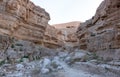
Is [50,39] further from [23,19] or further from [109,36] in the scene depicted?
[109,36]

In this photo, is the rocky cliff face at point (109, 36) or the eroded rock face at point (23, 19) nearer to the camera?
the rocky cliff face at point (109, 36)

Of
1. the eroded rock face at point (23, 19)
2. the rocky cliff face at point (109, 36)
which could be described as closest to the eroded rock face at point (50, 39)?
the eroded rock face at point (23, 19)

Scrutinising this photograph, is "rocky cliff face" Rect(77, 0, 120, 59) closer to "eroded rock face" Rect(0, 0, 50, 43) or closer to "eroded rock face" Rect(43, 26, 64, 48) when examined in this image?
"eroded rock face" Rect(0, 0, 50, 43)

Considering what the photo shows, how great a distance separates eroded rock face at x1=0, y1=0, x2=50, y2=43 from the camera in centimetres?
1605

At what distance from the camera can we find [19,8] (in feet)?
57.6

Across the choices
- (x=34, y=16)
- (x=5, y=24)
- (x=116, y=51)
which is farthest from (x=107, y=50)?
(x=34, y=16)

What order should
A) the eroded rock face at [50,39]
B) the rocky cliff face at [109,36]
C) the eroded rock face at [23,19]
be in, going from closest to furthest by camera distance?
the rocky cliff face at [109,36]
the eroded rock face at [23,19]
the eroded rock face at [50,39]

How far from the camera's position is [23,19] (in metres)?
18.7

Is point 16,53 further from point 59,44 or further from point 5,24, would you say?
point 59,44

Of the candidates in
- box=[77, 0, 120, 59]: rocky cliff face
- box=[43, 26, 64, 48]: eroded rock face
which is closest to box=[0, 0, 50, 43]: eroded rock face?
box=[43, 26, 64, 48]: eroded rock face

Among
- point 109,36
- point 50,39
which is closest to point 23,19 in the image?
point 50,39

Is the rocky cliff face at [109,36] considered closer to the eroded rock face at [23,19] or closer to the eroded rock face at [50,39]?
the eroded rock face at [23,19]

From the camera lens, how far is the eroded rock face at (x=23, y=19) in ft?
52.6

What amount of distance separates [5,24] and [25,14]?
340 centimetres
